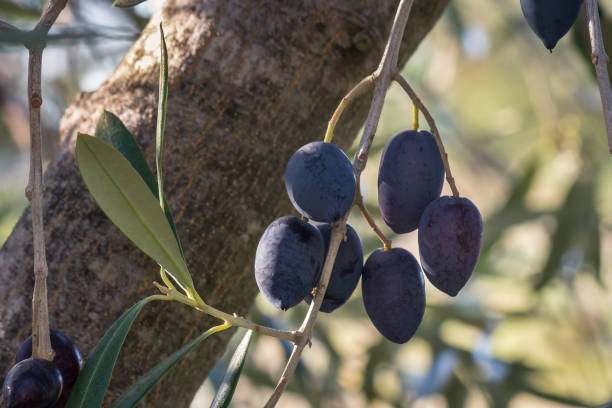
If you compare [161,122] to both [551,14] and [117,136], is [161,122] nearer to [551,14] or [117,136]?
[117,136]

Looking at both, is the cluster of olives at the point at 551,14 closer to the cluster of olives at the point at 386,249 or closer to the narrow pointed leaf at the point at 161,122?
the cluster of olives at the point at 386,249

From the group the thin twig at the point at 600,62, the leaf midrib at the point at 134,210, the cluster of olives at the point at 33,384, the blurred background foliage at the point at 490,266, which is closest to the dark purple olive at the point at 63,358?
the cluster of olives at the point at 33,384

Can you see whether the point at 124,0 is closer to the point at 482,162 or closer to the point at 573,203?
the point at 573,203

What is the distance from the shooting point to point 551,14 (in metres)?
0.51

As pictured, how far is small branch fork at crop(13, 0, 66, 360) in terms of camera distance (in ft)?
1.60

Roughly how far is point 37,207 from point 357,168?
229mm

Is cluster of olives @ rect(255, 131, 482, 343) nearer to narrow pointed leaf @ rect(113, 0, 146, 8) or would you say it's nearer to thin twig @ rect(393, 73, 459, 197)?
Result: thin twig @ rect(393, 73, 459, 197)

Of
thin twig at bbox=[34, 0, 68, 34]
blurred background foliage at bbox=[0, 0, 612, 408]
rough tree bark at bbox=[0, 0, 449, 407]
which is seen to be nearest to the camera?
thin twig at bbox=[34, 0, 68, 34]

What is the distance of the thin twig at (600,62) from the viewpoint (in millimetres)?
451

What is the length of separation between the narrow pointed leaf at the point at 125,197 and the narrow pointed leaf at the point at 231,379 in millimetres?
111

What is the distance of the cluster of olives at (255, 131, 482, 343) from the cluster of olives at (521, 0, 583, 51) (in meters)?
0.12

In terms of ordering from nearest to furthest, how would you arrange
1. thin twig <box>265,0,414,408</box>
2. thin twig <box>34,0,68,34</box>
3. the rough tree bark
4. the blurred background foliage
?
thin twig <box>265,0,414,408</box>, thin twig <box>34,0,68,34</box>, the rough tree bark, the blurred background foliage

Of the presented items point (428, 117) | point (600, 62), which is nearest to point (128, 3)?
point (428, 117)

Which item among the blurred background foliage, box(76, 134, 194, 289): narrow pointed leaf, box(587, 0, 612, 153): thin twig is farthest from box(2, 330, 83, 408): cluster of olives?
box(587, 0, 612, 153): thin twig
